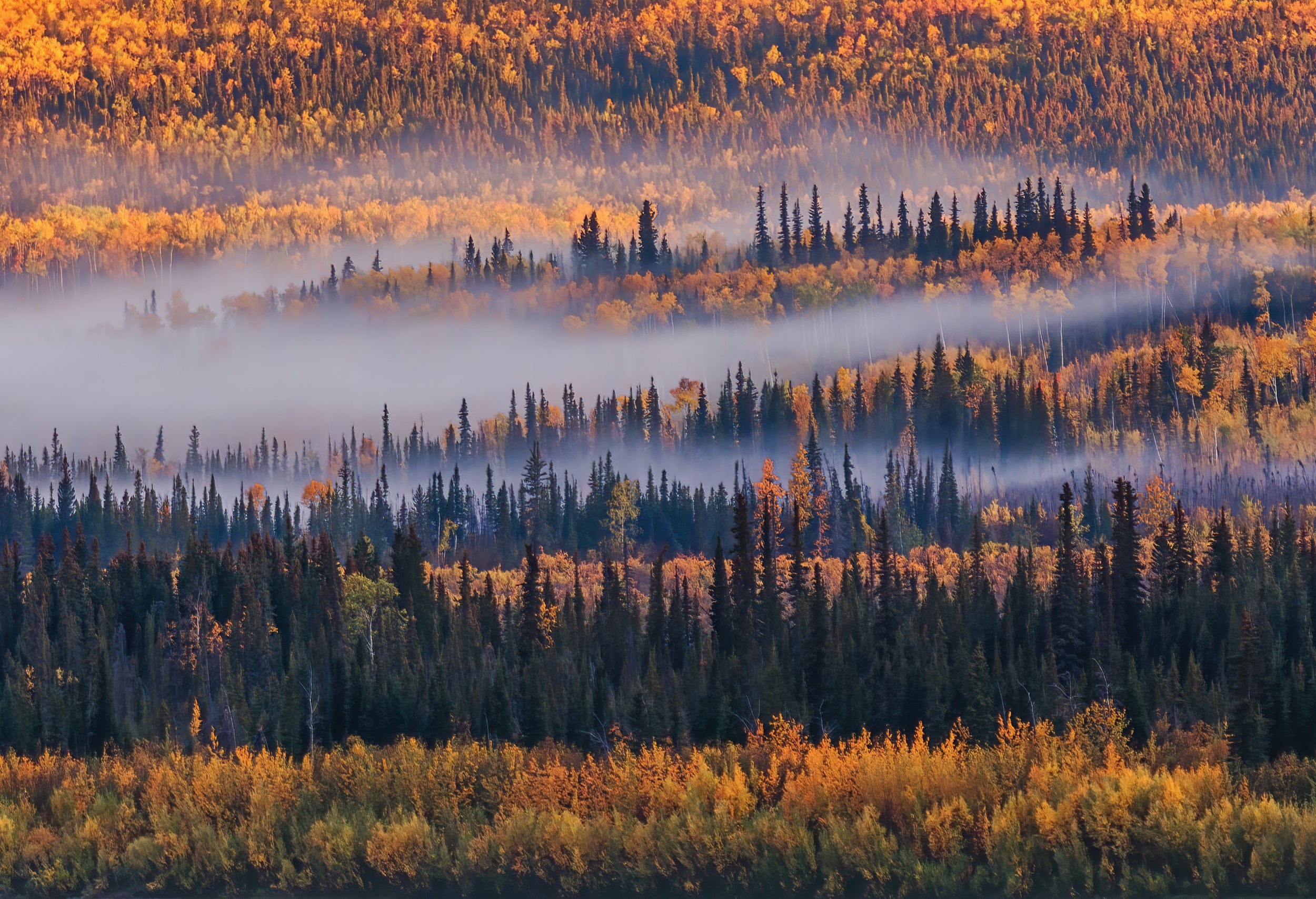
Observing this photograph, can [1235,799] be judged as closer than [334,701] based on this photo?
Yes

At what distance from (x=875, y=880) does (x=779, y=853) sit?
715 centimetres

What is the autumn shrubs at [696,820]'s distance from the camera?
122438 millimetres

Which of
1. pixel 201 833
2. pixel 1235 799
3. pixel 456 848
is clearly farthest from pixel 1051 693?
pixel 201 833

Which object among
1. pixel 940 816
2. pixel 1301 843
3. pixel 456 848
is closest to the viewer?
pixel 1301 843

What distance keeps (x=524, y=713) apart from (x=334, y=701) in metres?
23.5

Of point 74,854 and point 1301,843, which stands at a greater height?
point 1301,843

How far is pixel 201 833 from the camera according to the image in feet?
475

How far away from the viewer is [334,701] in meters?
185

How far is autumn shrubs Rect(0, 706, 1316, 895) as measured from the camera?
12244 cm

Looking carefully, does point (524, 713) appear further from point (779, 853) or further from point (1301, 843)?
point (1301, 843)

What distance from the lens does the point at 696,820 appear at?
13238cm

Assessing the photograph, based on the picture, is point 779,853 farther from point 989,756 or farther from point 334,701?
point 334,701

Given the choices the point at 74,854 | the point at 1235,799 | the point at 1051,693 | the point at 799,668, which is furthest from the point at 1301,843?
the point at 74,854

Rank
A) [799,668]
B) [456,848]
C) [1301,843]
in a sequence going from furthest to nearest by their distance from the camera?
1. [799,668]
2. [456,848]
3. [1301,843]
